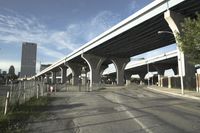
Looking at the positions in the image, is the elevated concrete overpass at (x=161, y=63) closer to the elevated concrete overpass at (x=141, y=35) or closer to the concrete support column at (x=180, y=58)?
the elevated concrete overpass at (x=141, y=35)

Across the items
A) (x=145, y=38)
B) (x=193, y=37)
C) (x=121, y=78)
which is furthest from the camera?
(x=121, y=78)

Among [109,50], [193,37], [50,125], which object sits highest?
[109,50]

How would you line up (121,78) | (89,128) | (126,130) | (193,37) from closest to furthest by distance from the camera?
1. (126,130)
2. (89,128)
3. (193,37)
4. (121,78)

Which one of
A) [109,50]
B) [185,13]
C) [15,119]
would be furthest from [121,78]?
[15,119]

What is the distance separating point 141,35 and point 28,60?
66.9 meters

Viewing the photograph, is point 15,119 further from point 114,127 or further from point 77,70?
point 77,70

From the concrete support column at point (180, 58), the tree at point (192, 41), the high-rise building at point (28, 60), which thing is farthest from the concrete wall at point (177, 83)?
the high-rise building at point (28, 60)

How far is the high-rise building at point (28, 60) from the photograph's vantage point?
96.6 metres

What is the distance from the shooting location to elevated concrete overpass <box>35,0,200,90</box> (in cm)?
3566

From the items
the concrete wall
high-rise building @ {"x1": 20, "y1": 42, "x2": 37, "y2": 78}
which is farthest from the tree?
high-rise building @ {"x1": 20, "y1": 42, "x2": 37, "y2": 78}

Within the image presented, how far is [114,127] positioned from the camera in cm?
869

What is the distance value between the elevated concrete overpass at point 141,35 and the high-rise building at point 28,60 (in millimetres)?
14477

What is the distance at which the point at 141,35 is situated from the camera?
5356 cm

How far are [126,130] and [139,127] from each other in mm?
719
